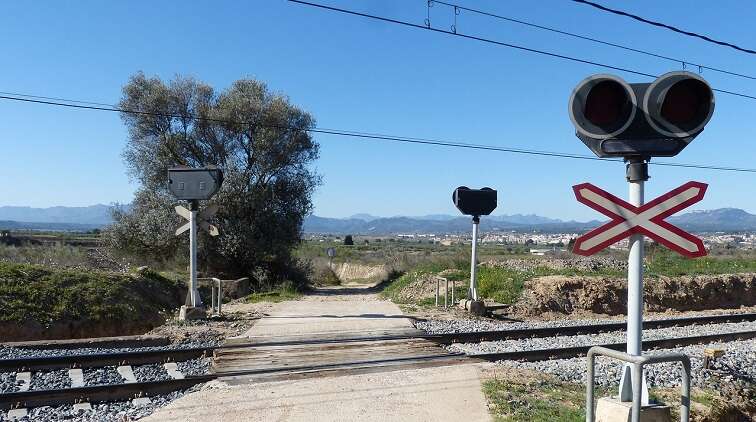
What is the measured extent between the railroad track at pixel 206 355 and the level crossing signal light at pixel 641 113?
5753 millimetres

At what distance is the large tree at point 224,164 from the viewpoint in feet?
94.7

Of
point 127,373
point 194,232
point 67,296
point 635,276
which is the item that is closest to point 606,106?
point 635,276

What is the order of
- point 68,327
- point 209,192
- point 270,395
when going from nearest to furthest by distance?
1. point 270,395
2. point 68,327
3. point 209,192

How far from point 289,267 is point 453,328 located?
18.5 meters

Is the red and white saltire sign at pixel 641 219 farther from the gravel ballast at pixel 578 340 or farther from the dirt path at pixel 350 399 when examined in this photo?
the gravel ballast at pixel 578 340

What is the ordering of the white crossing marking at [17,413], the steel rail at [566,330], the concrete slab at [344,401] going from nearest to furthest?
1. the concrete slab at [344,401]
2. the white crossing marking at [17,413]
3. the steel rail at [566,330]

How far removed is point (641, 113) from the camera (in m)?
4.73

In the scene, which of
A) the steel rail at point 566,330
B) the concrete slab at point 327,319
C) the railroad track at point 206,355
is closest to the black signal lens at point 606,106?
the railroad track at point 206,355

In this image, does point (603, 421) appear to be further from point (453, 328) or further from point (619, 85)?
point (453, 328)

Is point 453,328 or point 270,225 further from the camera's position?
point 270,225

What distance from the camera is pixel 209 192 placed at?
14.9m

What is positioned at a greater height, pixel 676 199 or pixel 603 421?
pixel 676 199

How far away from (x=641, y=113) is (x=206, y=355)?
795cm

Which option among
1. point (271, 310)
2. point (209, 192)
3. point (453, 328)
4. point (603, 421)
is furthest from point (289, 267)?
point (603, 421)
